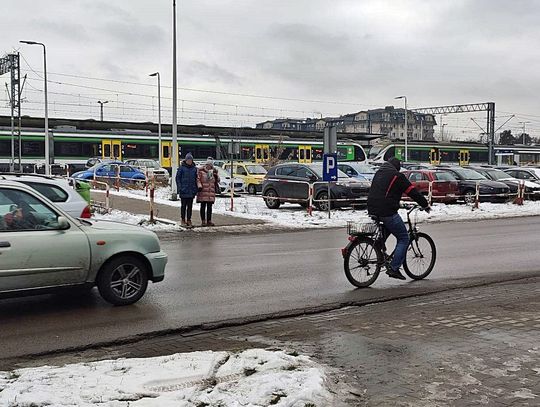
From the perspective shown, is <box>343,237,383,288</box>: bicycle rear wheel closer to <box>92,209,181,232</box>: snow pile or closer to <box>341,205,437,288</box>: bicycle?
<box>341,205,437,288</box>: bicycle

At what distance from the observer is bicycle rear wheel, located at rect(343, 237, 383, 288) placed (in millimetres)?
9234

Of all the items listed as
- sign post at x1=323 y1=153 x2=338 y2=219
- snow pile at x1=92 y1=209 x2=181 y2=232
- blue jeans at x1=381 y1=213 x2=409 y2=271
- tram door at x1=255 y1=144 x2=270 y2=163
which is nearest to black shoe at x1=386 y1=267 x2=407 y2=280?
blue jeans at x1=381 y1=213 x2=409 y2=271

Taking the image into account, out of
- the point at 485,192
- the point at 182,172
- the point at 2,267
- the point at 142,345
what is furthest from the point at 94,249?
the point at 485,192

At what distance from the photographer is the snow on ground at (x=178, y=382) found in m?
4.43

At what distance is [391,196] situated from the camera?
29.9 ft

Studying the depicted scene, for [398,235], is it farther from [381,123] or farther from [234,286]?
[381,123]

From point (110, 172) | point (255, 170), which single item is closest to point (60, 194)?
point (255, 170)

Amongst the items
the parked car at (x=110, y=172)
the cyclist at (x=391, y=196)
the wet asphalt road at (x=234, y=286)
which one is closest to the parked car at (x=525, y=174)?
the wet asphalt road at (x=234, y=286)

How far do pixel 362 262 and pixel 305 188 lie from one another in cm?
1396

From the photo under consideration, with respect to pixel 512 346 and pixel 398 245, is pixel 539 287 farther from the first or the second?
pixel 512 346

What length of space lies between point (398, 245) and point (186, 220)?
9534 mm

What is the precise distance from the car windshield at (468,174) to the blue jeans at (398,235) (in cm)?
1998

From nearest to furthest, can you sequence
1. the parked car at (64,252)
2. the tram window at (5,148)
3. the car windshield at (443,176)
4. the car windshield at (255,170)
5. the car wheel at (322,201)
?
the parked car at (64,252), the car wheel at (322,201), the car windshield at (443,176), the car windshield at (255,170), the tram window at (5,148)

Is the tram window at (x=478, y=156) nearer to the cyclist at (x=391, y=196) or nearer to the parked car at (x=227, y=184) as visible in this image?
the parked car at (x=227, y=184)
